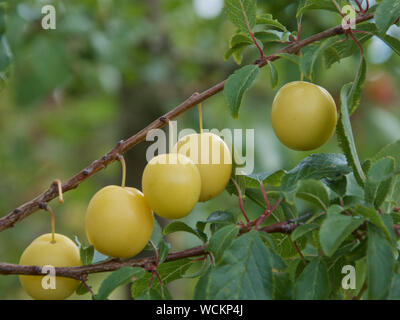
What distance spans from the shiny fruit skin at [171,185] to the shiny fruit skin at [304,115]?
15 cm

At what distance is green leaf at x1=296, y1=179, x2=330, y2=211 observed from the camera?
57cm

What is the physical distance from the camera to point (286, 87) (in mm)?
723

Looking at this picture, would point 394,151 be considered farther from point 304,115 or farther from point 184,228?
point 184,228

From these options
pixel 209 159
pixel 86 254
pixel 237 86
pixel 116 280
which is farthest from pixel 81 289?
pixel 237 86

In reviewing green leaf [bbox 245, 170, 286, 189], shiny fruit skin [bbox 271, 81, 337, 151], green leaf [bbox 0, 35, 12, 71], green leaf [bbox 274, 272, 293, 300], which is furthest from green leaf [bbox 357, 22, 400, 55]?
green leaf [bbox 0, 35, 12, 71]

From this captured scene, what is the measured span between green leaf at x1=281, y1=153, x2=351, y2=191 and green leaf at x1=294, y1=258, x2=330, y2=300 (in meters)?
0.12

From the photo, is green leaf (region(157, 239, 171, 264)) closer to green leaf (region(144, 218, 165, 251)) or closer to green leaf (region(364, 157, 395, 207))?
green leaf (region(144, 218, 165, 251))

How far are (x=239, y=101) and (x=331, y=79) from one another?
209 cm

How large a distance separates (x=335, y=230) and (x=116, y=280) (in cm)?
27

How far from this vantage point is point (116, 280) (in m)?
0.60

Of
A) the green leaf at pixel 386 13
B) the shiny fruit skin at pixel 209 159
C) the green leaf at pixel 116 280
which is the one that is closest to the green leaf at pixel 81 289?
the green leaf at pixel 116 280

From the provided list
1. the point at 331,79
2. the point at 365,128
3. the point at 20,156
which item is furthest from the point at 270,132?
the point at 20,156

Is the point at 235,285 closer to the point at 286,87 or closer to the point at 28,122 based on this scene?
the point at 286,87

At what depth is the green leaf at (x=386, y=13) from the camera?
0.62 m
